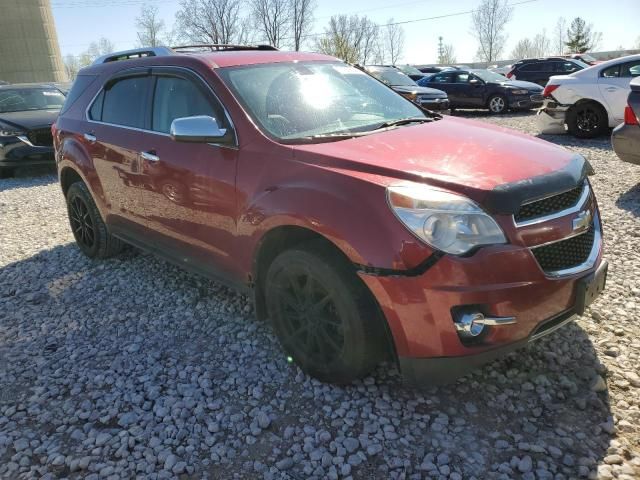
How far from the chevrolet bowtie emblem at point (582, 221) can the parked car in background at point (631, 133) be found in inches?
156

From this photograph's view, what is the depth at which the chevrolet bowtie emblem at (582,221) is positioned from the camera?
2.61 m

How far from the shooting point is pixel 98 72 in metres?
4.81

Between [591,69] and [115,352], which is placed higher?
[591,69]

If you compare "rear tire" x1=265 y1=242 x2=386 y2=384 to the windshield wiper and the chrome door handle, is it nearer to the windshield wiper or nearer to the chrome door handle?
the windshield wiper

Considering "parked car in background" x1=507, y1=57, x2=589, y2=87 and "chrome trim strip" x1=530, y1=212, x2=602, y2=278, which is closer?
"chrome trim strip" x1=530, y1=212, x2=602, y2=278

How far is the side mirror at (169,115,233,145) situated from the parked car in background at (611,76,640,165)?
4897 mm

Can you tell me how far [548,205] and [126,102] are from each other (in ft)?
11.0

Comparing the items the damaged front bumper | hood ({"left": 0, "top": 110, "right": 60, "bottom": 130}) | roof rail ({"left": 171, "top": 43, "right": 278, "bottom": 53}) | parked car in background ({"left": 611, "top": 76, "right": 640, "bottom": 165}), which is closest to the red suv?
roof rail ({"left": 171, "top": 43, "right": 278, "bottom": 53})

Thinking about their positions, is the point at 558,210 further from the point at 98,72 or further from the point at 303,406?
the point at 98,72

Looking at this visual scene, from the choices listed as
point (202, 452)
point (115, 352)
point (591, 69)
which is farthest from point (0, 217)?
point (591, 69)

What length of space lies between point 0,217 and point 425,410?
7.11 metres

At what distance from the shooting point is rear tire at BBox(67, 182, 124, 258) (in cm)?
504

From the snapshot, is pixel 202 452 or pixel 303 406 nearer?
pixel 202 452

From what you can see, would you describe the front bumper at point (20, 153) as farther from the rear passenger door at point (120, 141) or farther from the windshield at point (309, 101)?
the windshield at point (309, 101)
